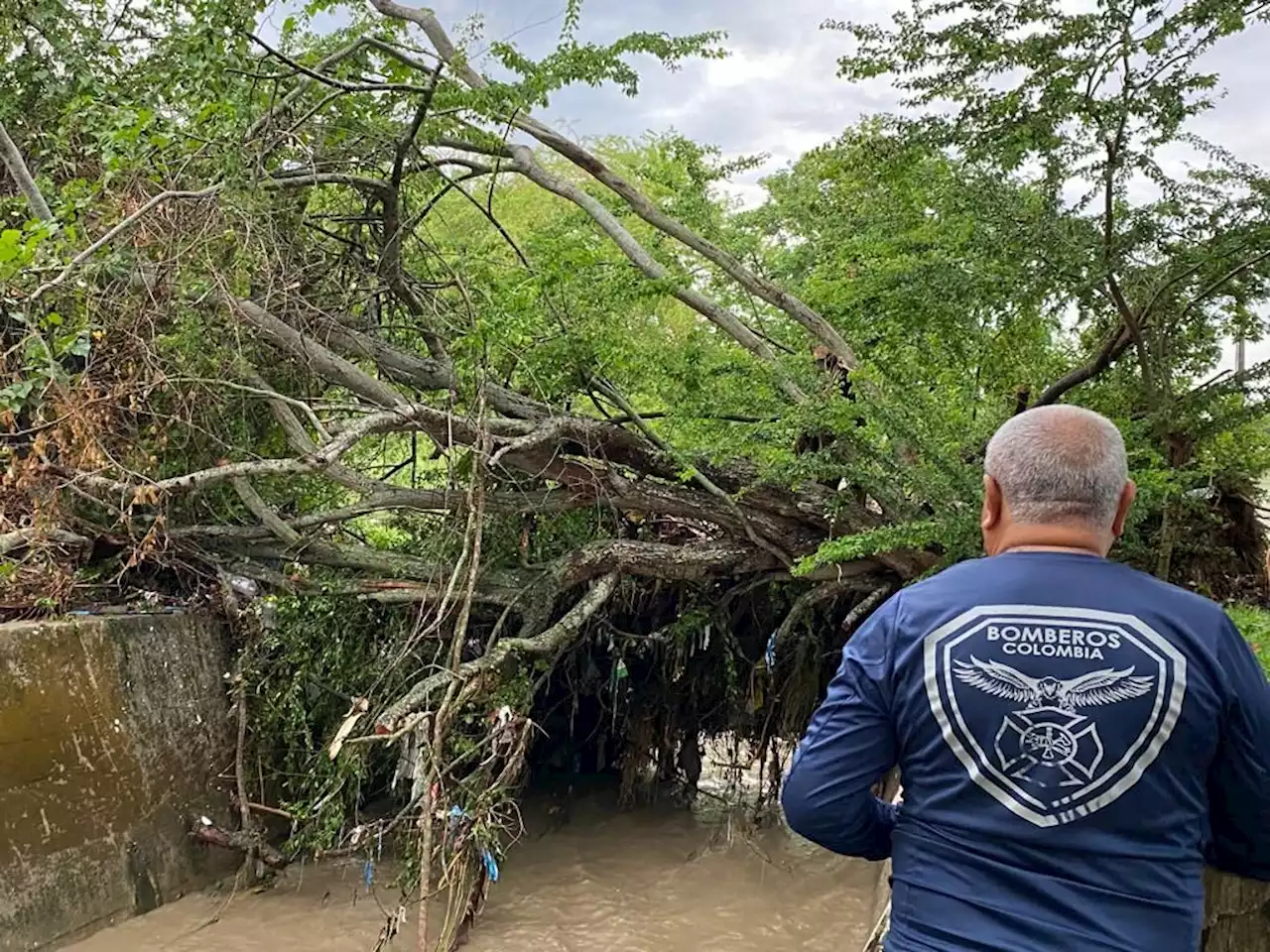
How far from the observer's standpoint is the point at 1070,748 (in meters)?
1.42

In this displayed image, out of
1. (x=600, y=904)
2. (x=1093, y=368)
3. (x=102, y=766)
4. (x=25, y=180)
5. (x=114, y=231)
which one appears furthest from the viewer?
(x=600, y=904)

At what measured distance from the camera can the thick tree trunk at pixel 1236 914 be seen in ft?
7.36

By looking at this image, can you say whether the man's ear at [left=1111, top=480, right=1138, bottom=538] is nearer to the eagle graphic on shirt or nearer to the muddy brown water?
the eagle graphic on shirt

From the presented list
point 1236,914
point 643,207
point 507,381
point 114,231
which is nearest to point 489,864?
point 507,381

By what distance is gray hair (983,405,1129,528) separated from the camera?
1522mm

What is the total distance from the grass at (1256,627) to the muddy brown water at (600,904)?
2.09 m

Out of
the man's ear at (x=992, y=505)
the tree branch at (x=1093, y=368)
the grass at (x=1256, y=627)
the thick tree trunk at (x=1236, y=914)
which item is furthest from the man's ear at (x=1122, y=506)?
the tree branch at (x=1093, y=368)

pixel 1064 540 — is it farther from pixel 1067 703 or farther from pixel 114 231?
pixel 114 231

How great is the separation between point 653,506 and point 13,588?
307 cm

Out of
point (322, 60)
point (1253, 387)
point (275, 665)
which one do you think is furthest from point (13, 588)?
point (1253, 387)

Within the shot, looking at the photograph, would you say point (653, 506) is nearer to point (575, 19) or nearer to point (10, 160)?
point (575, 19)

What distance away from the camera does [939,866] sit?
4.94 feet

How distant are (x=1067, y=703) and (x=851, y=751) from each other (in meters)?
0.32

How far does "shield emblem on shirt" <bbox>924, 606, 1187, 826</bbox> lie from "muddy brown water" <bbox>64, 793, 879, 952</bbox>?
11.9 feet
